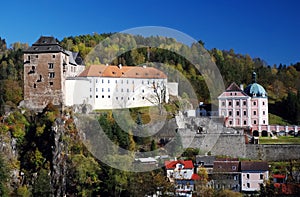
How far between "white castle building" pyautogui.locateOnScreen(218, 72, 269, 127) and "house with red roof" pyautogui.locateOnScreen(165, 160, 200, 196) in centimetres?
1127

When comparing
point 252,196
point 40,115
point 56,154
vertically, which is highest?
point 40,115

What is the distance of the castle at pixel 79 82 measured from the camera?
44625 millimetres

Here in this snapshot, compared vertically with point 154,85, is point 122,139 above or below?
below

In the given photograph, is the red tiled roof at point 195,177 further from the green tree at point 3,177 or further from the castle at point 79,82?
the green tree at point 3,177

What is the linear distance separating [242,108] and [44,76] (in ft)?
60.8

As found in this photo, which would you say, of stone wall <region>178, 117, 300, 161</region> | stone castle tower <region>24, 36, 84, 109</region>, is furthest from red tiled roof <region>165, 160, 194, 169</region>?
stone castle tower <region>24, 36, 84, 109</region>

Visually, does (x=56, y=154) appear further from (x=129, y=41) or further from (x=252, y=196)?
(x=129, y=41)

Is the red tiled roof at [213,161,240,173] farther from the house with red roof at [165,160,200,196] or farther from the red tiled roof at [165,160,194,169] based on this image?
the red tiled roof at [165,160,194,169]

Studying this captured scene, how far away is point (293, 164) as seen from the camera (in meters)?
39.0

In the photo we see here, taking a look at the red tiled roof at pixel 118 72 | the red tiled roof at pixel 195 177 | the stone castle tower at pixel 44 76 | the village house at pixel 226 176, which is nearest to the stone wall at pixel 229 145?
the village house at pixel 226 176

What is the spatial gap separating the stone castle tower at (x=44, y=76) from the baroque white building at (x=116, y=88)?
121 cm

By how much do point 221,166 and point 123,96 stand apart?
561 inches

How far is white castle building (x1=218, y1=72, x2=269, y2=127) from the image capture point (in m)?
49.1

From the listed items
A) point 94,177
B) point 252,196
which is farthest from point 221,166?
point 94,177
